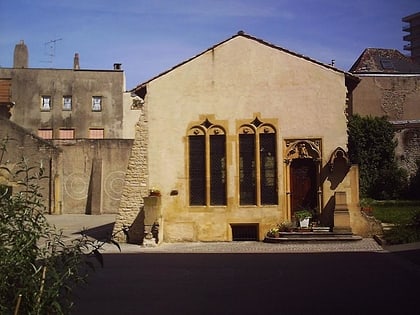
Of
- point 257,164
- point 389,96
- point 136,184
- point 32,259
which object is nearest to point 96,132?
point 389,96

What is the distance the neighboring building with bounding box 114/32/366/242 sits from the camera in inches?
829

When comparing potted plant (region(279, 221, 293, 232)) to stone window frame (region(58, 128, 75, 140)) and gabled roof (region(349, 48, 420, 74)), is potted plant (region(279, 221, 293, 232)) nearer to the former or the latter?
gabled roof (region(349, 48, 420, 74))

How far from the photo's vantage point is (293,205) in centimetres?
2122

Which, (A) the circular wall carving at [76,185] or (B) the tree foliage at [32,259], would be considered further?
(A) the circular wall carving at [76,185]

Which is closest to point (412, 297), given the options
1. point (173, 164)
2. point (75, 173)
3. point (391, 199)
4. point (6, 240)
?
point (6, 240)

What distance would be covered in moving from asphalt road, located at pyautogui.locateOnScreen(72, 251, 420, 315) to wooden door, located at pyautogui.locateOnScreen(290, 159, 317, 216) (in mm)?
4199

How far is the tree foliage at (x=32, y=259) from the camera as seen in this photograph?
4.82m

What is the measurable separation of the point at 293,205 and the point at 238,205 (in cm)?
201

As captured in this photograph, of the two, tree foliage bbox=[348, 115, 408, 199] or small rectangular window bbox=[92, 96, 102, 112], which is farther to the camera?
small rectangular window bbox=[92, 96, 102, 112]

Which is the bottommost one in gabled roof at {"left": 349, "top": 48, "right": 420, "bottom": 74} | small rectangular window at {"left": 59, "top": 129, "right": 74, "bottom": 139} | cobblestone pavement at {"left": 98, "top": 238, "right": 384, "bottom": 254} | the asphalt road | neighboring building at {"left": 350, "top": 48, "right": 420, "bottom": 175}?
the asphalt road

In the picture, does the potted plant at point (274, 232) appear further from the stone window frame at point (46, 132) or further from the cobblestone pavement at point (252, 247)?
the stone window frame at point (46, 132)

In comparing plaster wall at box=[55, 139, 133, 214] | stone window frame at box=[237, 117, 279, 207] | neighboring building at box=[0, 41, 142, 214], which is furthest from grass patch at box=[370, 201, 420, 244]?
neighboring building at box=[0, 41, 142, 214]

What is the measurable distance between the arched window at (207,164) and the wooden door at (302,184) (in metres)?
2.54

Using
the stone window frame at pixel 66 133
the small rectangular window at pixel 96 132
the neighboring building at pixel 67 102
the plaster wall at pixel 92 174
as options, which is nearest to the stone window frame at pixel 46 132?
the neighboring building at pixel 67 102
